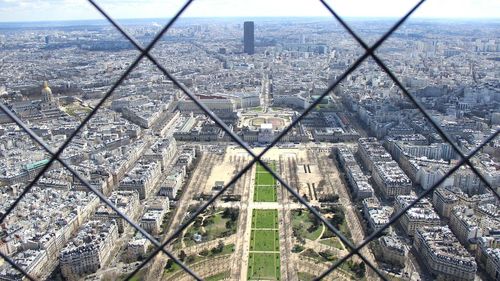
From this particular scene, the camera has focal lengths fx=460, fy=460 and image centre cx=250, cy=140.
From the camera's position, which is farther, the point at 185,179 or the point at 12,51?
the point at 12,51

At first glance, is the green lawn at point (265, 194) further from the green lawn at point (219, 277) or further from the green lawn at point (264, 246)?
the green lawn at point (219, 277)

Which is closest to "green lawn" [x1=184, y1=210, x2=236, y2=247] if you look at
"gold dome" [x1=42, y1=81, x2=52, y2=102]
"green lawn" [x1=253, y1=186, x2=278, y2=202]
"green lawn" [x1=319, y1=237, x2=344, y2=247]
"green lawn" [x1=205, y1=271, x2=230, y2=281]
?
"green lawn" [x1=205, y1=271, x2=230, y2=281]

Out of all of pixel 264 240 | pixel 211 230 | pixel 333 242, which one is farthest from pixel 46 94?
pixel 333 242

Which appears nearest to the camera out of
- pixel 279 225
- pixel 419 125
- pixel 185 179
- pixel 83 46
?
pixel 279 225

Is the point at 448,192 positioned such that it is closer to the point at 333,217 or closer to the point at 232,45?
the point at 333,217

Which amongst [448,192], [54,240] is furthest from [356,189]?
[54,240]

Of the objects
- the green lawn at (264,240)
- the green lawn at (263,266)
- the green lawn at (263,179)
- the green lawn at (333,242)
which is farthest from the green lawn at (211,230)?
the green lawn at (263,179)

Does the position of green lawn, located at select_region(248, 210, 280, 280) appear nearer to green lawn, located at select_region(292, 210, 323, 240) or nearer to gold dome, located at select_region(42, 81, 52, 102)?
green lawn, located at select_region(292, 210, 323, 240)
